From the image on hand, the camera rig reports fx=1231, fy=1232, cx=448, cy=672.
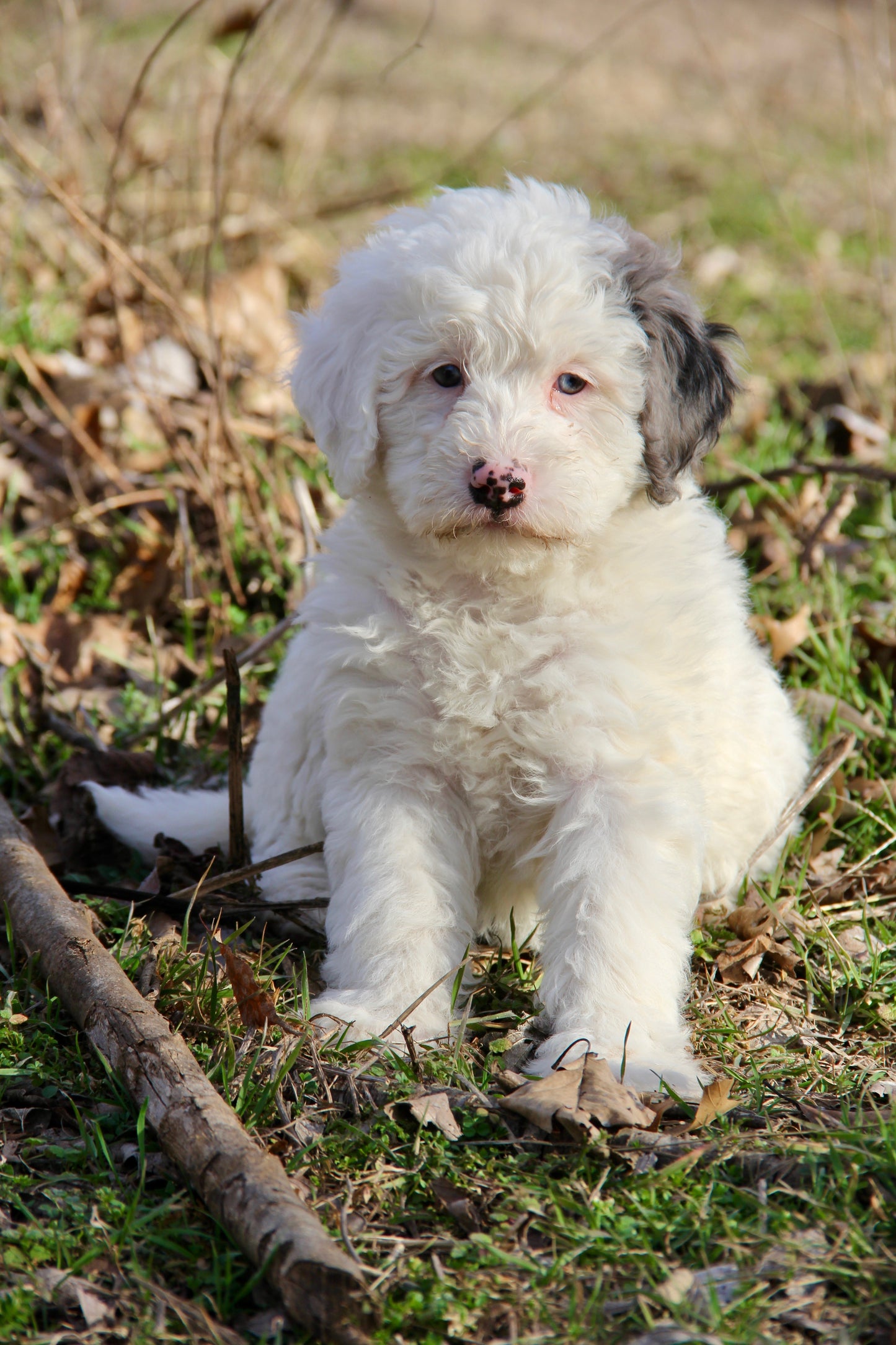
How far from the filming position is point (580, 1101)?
2477 millimetres

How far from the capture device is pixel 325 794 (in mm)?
3213

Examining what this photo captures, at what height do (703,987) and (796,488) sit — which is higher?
(796,488)

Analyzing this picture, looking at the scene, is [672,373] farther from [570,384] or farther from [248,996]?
[248,996]

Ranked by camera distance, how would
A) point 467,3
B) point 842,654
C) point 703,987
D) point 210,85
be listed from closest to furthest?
point 703,987, point 842,654, point 210,85, point 467,3

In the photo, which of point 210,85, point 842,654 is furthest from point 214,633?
point 210,85

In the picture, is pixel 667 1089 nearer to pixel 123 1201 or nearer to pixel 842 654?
pixel 123 1201

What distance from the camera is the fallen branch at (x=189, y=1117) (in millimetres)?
2014

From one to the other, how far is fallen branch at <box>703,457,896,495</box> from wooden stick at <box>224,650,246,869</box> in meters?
2.07

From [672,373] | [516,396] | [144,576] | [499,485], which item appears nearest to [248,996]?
[499,485]

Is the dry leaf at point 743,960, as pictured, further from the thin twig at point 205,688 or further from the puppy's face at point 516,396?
the thin twig at point 205,688

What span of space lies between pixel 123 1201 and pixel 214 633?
112 inches

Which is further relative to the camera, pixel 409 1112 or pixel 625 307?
pixel 625 307

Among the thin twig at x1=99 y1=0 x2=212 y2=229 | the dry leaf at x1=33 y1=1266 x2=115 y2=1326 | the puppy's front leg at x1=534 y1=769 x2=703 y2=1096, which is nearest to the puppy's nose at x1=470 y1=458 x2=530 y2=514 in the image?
the puppy's front leg at x1=534 y1=769 x2=703 y2=1096

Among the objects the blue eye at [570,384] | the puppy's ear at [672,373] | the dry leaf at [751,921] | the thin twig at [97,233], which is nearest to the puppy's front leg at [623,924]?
the dry leaf at [751,921]
